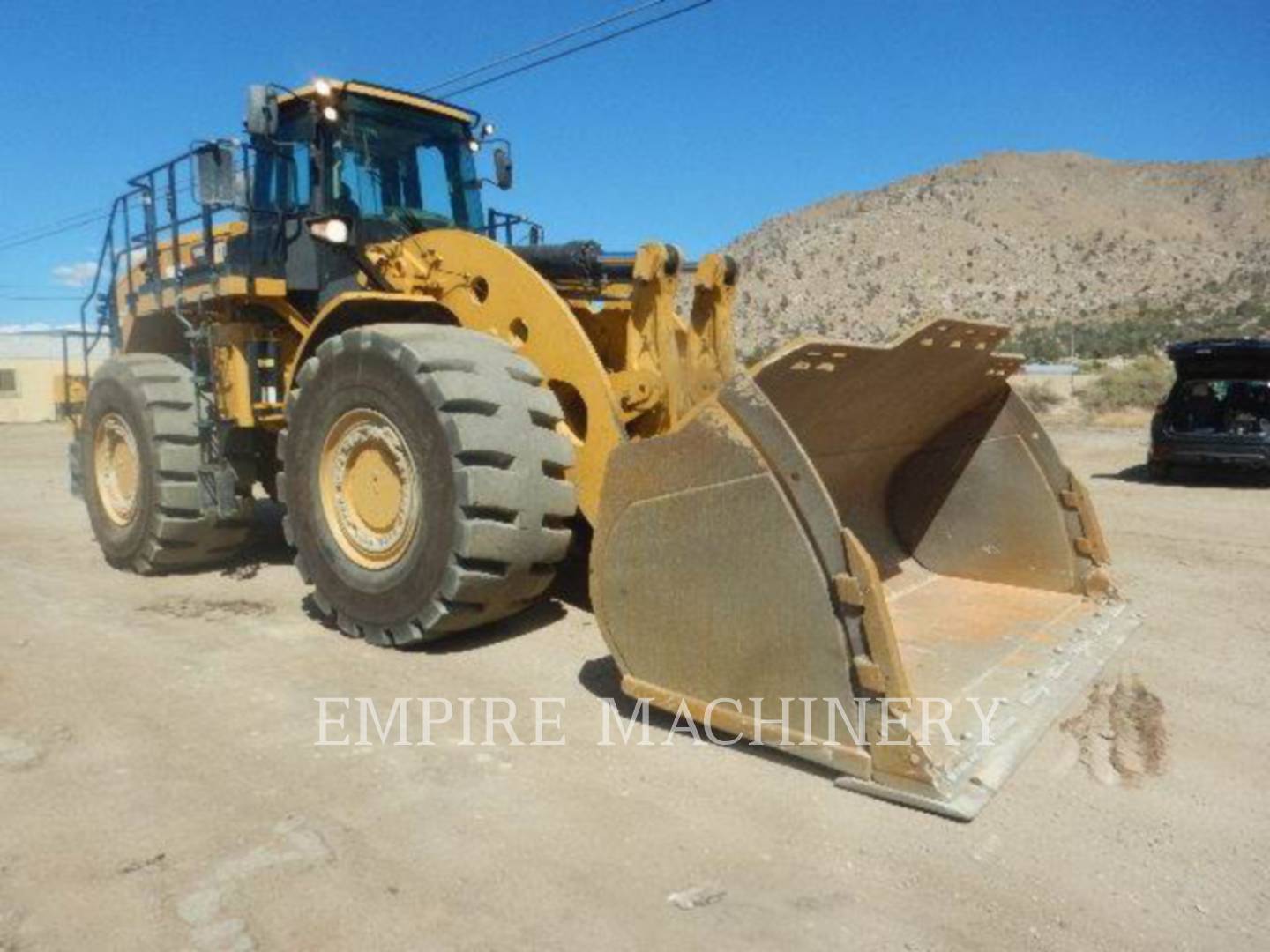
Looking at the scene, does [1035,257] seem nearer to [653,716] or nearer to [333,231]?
[333,231]

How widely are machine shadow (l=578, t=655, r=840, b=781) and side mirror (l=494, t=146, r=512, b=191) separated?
4138mm

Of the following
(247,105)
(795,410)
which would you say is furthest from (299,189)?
(795,410)

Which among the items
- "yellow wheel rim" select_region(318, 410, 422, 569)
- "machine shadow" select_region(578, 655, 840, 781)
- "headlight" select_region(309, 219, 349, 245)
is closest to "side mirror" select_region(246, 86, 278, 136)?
"headlight" select_region(309, 219, 349, 245)

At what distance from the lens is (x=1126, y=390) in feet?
72.2

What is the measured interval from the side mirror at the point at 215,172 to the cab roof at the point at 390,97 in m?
0.56

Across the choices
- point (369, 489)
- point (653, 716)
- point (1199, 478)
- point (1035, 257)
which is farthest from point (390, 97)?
point (1035, 257)

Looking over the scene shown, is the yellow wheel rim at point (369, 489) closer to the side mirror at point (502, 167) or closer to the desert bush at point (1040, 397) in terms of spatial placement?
the side mirror at point (502, 167)

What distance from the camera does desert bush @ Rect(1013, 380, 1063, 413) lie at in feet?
71.8

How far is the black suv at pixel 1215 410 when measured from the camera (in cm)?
1115

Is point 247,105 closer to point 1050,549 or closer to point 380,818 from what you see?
point 380,818

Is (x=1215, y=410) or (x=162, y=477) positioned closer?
(x=162, y=477)

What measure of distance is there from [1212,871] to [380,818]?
2466mm

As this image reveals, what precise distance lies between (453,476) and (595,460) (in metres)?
0.70

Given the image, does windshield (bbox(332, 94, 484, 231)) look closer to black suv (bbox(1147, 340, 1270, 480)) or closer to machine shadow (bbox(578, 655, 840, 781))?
machine shadow (bbox(578, 655, 840, 781))
